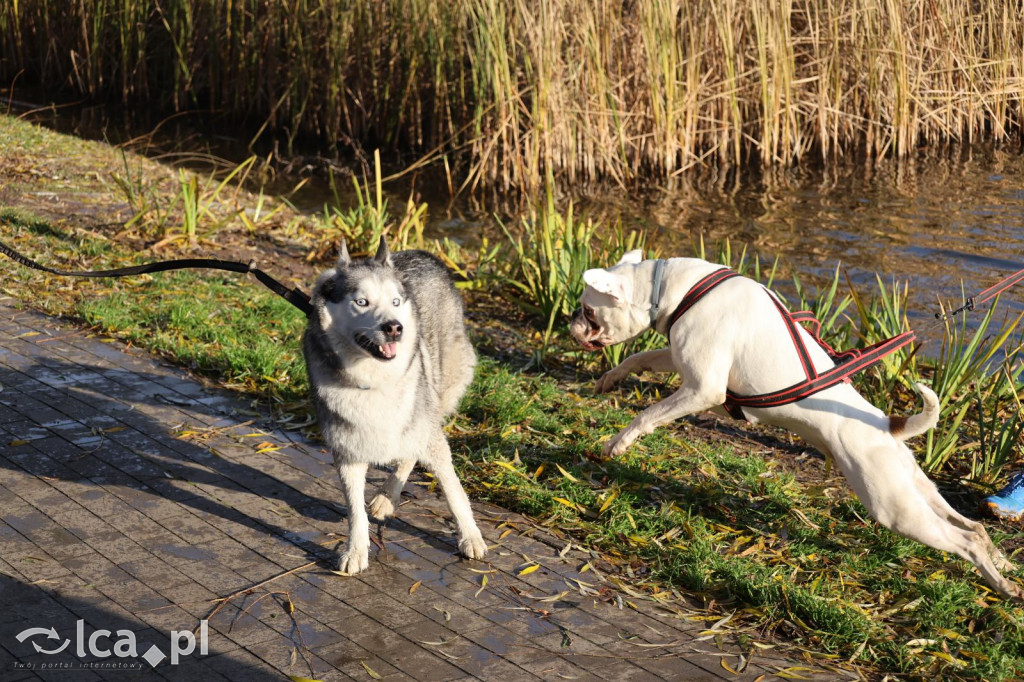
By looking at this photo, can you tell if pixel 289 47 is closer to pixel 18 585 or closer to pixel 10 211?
pixel 10 211

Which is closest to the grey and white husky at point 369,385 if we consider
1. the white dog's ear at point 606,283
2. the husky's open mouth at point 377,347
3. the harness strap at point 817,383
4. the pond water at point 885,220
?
Result: the husky's open mouth at point 377,347

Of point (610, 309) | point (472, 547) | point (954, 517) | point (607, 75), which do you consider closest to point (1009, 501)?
point (954, 517)

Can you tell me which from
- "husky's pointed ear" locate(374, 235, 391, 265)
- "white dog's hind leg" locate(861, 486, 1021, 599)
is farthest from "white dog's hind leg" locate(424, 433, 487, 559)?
Answer: "white dog's hind leg" locate(861, 486, 1021, 599)

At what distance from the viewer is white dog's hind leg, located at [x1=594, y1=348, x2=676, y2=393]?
196 inches

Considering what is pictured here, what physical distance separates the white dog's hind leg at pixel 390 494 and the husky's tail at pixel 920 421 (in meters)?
2.14

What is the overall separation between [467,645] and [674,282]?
187 cm

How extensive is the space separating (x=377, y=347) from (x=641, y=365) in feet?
5.27

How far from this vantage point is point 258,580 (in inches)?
160

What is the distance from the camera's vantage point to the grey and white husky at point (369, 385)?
161 inches

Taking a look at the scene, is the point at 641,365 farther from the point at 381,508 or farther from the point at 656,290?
the point at 381,508

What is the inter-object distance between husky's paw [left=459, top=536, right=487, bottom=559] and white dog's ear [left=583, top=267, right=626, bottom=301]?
1.25 meters

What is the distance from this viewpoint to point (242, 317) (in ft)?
23.2

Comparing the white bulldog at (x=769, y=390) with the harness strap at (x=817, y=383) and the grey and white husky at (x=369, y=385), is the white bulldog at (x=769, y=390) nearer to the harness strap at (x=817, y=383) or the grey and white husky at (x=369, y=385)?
the harness strap at (x=817, y=383)

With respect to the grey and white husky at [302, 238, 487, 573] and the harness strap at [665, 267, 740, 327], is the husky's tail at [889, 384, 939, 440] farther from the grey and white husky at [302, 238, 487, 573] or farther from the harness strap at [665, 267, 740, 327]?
the grey and white husky at [302, 238, 487, 573]
